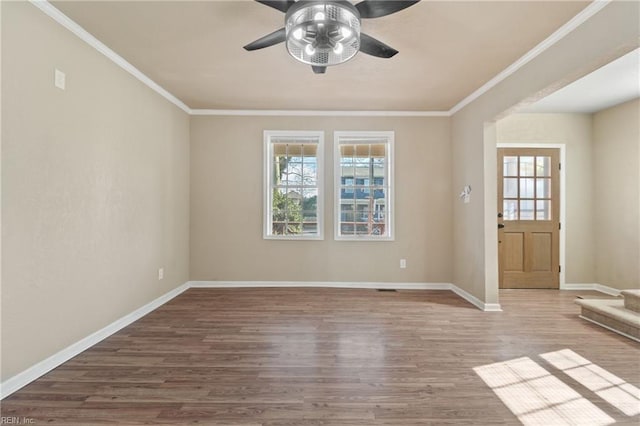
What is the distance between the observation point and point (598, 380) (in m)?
2.28

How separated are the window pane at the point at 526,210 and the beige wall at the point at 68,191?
5280 millimetres

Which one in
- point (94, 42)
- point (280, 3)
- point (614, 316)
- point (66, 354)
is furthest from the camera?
point (614, 316)

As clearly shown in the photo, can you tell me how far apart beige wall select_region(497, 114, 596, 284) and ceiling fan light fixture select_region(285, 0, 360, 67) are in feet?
12.3

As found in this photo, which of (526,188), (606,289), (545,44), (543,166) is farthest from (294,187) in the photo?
(606,289)

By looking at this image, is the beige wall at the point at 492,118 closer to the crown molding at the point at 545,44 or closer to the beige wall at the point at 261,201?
the crown molding at the point at 545,44

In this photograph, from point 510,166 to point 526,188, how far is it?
16.6 inches

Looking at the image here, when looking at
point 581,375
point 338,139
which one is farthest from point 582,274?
point 338,139

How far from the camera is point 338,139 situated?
194 inches

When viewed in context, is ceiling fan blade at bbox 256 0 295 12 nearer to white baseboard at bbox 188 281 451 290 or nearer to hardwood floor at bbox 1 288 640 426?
hardwood floor at bbox 1 288 640 426

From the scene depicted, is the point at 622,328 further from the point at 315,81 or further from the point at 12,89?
the point at 12,89

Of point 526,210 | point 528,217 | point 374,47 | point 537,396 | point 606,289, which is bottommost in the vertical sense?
point 537,396

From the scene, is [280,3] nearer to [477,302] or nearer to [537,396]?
[537,396]

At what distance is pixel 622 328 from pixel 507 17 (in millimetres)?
3120

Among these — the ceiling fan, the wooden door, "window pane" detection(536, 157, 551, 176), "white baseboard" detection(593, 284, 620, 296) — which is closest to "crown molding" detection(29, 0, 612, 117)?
the wooden door
